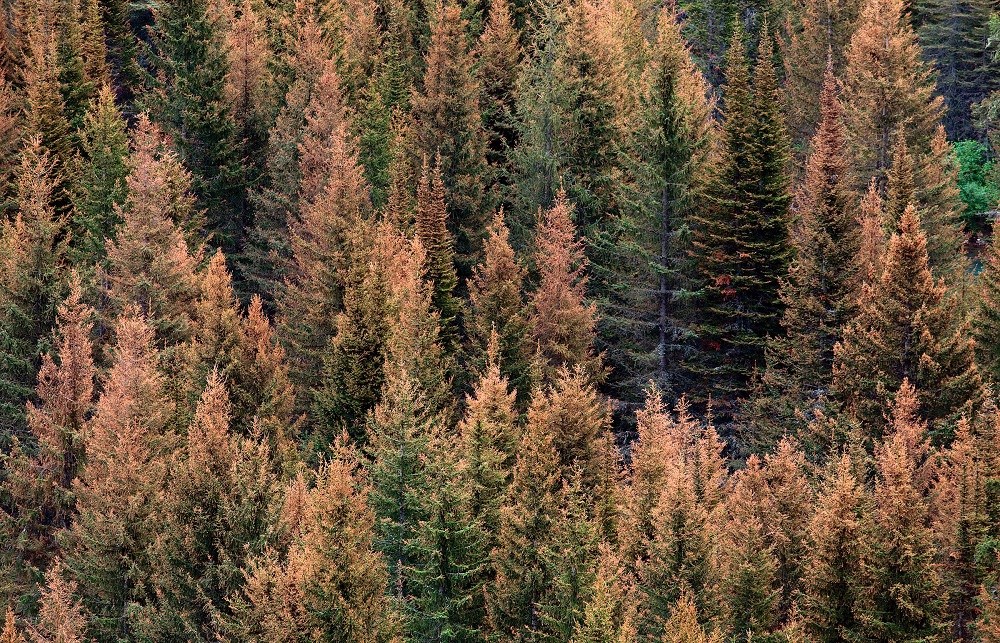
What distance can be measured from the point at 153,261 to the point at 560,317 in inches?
678

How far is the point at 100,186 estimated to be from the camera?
56375 millimetres

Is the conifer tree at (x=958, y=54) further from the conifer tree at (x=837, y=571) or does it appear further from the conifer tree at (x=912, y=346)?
the conifer tree at (x=837, y=571)

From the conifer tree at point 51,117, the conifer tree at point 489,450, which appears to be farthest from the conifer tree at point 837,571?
the conifer tree at point 51,117

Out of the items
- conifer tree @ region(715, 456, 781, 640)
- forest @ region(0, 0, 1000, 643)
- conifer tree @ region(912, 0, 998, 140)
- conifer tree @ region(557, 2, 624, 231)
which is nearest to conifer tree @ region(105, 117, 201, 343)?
forest @ region(0, 0, 1000, 643)

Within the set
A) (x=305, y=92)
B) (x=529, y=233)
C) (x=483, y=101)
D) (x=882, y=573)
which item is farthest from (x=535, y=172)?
(x=882, y=573)

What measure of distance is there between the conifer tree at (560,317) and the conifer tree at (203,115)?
18352mm

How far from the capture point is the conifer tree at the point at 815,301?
45062 millimetres

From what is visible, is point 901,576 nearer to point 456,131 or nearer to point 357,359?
point 357,359

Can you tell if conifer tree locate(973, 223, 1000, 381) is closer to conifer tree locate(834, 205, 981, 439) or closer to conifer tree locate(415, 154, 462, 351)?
conifer tree locate(834, 205, 981, 439)

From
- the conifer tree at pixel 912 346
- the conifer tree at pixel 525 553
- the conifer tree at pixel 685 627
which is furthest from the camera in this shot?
the conifer tree at pixel 912 346

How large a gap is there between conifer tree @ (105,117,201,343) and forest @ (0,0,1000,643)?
152 mm

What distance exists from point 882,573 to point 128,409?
26873 millimetres

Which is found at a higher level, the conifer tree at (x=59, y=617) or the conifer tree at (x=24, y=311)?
the conifer tree at (x=24, y=311)

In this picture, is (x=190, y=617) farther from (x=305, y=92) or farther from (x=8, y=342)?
(x=305, y=92)
